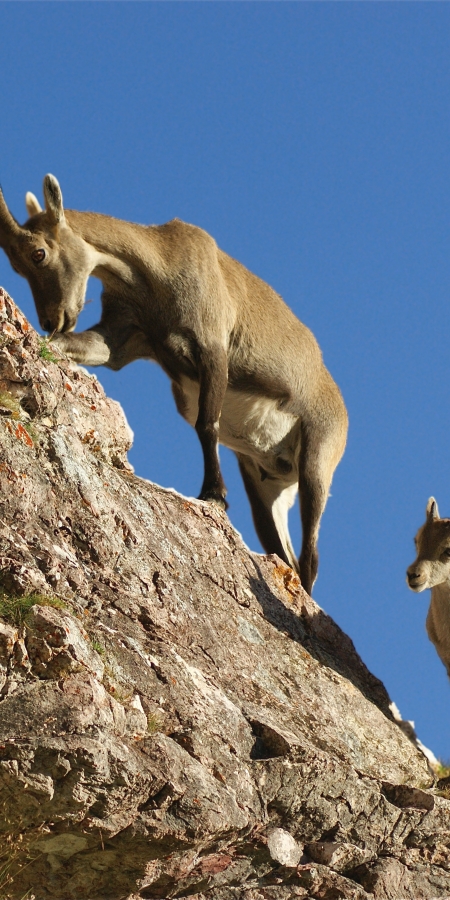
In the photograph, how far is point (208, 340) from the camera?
11.3 meters

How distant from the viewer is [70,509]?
7875 mm

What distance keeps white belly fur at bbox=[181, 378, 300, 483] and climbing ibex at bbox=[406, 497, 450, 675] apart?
1.69 m

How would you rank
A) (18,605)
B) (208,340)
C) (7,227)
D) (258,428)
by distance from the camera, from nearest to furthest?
(18,605) < (7,227) < (208,340) < (258,428)

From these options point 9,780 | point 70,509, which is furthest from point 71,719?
point 70,509

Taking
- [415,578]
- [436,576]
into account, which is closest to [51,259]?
[415,578]

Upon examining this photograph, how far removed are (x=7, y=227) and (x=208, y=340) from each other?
2.23 meters

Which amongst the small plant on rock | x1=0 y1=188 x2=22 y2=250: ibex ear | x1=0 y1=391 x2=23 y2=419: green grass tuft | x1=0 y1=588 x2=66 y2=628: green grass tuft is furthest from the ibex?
x1=0 y1=588 x2=66 y2=628: green grass tuft

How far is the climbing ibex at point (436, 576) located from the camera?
37.8 ft

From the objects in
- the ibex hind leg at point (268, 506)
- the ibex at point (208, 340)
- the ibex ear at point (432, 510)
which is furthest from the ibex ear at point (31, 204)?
the ibex ear at point (432, 510)

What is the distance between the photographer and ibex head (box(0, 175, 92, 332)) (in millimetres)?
10953

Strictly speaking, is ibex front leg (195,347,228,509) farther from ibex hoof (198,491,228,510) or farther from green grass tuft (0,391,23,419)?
green grass tuft (0,391,23,419)

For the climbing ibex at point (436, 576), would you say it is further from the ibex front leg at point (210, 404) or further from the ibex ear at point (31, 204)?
the ibex ear at point (31, 204)

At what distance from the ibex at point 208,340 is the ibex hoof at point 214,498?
0.06 feet

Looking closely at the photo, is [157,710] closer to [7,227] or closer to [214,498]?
[214,498]
